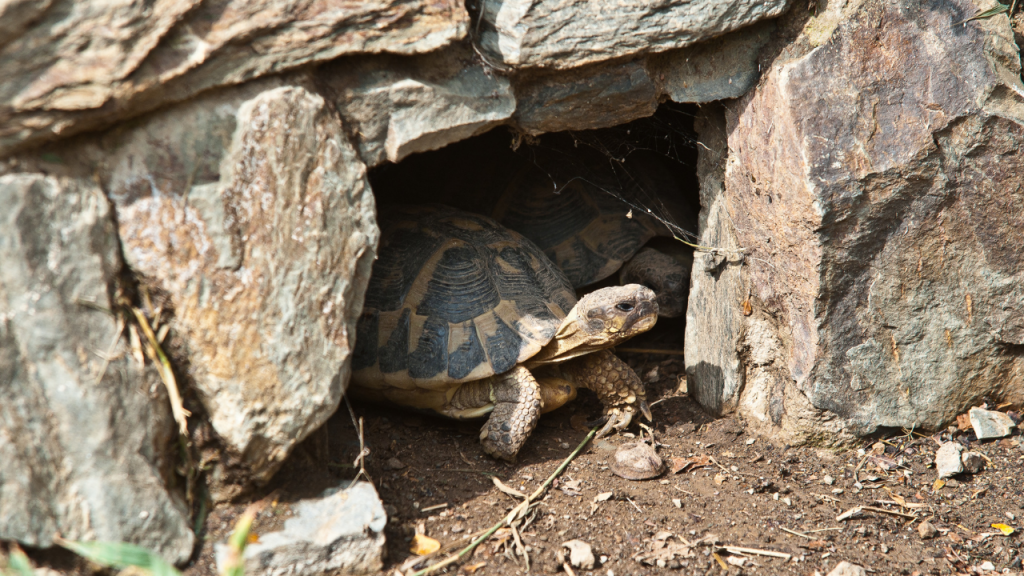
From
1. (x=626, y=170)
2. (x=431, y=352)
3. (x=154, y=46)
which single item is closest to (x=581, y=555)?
(x=431, y=352)

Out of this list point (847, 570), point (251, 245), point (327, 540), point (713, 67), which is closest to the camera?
point (251, 245)

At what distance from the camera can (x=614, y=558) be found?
2547 millimetres

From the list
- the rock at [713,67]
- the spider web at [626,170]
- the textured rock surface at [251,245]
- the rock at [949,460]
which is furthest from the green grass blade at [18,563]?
the rock at [949,460]

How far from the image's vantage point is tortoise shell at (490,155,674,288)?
421 centimetres

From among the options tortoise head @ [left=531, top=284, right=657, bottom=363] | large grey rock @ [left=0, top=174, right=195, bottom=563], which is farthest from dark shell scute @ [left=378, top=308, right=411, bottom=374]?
large grey rock @ [left=0, top=174, right=195, bottom=563]

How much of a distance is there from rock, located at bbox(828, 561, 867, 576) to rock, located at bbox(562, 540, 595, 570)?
0.86m

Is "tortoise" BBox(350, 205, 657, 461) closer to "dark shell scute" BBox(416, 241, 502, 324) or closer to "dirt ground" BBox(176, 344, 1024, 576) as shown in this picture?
"dark shell scute" BBox(416, 241, 502, 324)

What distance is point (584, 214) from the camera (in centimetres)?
432

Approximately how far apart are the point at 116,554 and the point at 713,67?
267cm

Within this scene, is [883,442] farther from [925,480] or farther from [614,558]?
[614,558]

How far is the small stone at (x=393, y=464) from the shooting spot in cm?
298

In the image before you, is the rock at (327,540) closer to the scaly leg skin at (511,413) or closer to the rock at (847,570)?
the scaly leg skin at (511,413)

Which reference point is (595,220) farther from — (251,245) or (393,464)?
(251,245)

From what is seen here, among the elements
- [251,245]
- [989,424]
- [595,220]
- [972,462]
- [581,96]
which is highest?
[581,96]
